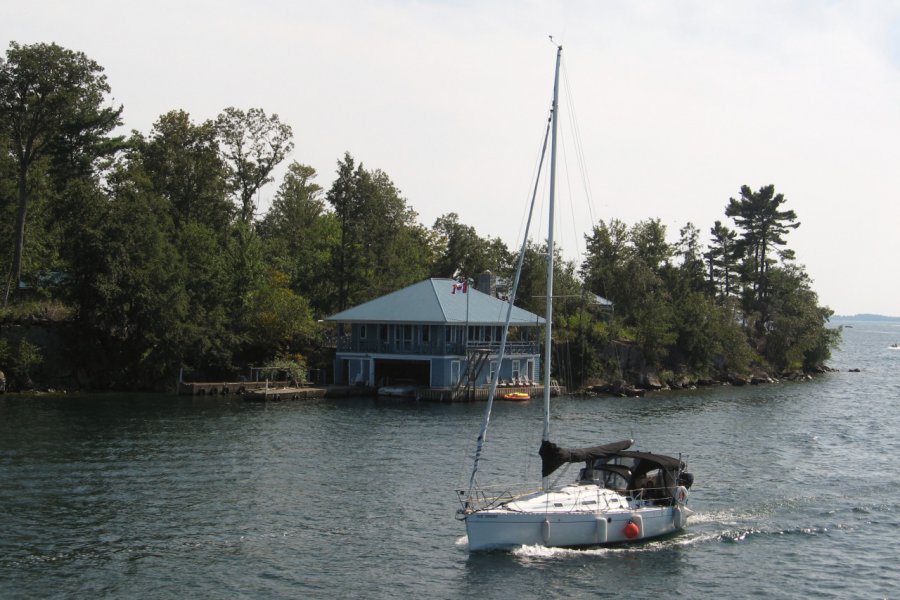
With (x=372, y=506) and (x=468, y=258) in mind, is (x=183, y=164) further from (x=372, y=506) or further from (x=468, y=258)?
(x=372, y=506)

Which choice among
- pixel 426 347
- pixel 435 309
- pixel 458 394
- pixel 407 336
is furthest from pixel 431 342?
pixel 458 394

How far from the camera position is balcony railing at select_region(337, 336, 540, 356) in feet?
253

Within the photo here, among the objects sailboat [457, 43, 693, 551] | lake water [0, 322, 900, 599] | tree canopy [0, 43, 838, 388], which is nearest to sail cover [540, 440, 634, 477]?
sailboat [457, 43, 693, 551]

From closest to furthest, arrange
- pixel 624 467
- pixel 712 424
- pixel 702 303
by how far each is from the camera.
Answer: pixel 624 467 → pixel 712 424 → pixel 702 303

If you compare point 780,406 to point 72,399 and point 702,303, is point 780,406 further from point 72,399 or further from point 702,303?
point 72,399

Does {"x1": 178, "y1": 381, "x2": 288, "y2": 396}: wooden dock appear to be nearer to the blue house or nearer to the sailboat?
the blue house

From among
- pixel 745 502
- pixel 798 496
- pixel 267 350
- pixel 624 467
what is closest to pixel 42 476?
pixel 624 467

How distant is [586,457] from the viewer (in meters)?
35.7

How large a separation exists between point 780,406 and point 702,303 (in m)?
26.4

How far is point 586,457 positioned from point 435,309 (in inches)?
1713

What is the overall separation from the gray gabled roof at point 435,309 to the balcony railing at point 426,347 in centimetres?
194

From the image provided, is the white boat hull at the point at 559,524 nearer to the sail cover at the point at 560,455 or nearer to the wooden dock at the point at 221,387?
the sail cover at the point at 560,455

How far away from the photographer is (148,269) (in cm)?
7506

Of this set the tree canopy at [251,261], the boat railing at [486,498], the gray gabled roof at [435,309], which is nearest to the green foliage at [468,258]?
the tree canopy at [251,261]
